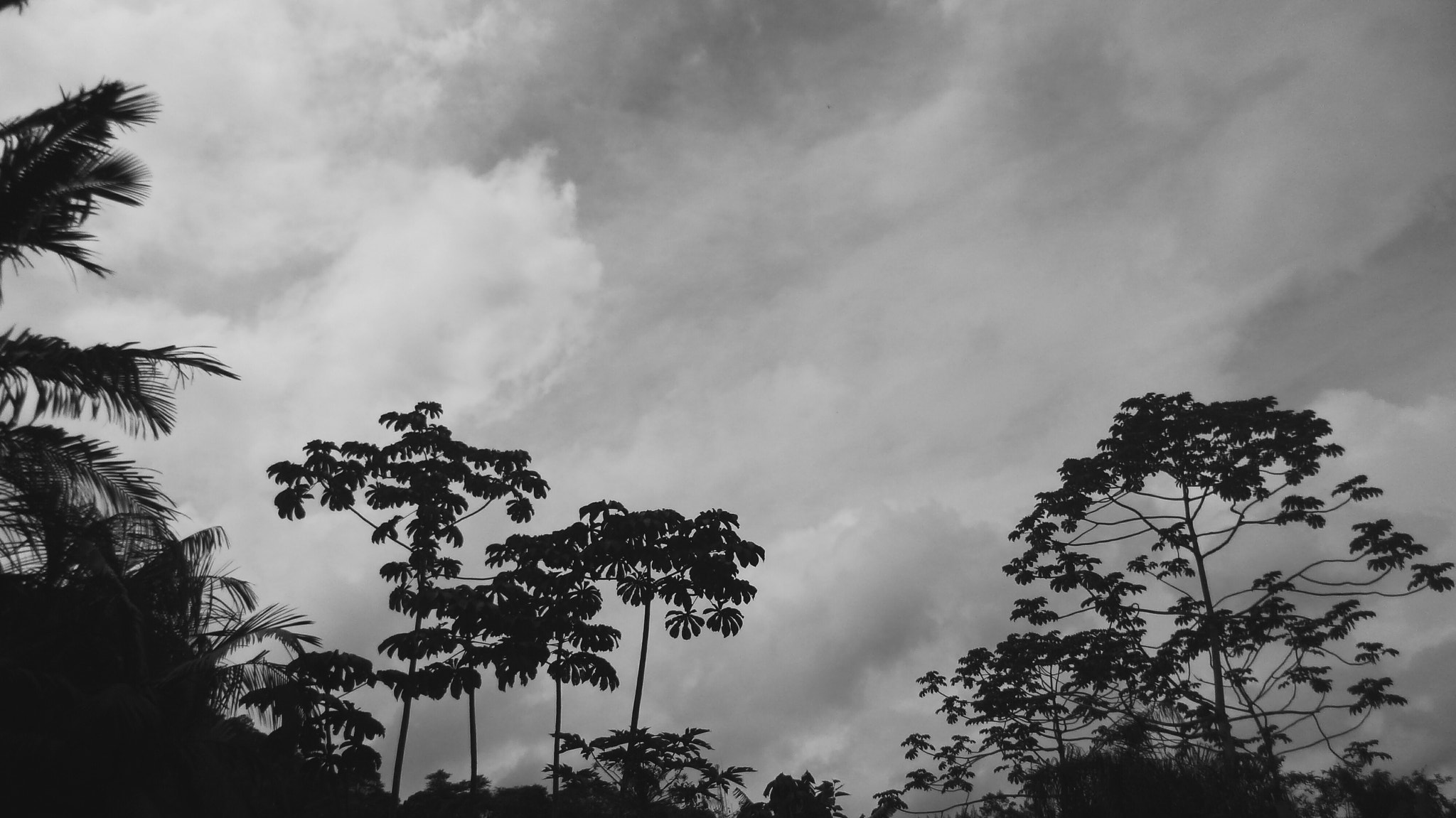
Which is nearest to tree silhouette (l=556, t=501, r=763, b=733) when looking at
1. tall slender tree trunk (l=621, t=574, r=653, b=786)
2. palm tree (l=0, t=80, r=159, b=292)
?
tall slender tree trunk (l=621, t=574, r=653, b=786)

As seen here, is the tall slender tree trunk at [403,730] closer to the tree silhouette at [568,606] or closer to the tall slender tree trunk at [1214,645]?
the tree silhouette at [568,606]

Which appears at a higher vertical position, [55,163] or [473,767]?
[55,163]

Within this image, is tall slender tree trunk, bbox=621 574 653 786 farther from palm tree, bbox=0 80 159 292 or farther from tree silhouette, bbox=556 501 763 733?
palm tree, bbox=0 80 159 292

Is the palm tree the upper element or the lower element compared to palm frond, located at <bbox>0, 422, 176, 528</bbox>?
upper

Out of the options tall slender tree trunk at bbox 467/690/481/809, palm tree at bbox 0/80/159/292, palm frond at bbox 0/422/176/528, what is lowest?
tall slender tree trunk at bbox 467/690/481/809

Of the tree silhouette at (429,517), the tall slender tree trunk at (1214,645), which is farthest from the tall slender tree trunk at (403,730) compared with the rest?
the tall slender tree trunk at (1214,645)

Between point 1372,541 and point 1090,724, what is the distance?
6.16 meters

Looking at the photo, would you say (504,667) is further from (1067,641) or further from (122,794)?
(1067,641)

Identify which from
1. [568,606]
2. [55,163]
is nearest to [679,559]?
[568,606]

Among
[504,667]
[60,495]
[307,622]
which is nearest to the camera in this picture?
[60,495]

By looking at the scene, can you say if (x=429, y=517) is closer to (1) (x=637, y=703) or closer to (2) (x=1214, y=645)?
(1) (x=637, y=703)

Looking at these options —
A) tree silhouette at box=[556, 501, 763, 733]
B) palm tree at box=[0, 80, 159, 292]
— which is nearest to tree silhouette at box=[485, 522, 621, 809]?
tree silhouette at box=[556, 501, 763, 733]

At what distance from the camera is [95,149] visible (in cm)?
997

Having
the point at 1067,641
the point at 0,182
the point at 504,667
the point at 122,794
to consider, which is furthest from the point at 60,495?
the point at 1067,641
